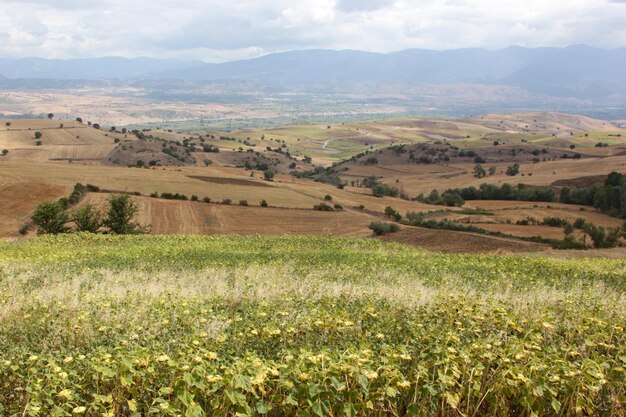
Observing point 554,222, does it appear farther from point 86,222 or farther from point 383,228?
point 86,222

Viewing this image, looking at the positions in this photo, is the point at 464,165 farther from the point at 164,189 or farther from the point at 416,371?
the point at 416,371

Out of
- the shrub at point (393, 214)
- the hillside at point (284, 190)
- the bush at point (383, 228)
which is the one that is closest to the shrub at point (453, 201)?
the hillside at point (284, 190)

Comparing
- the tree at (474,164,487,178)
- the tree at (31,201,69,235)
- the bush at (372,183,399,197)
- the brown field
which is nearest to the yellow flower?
the tree at (31,201,69,235)

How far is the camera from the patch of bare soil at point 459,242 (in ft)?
172

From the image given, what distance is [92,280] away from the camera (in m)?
14.3

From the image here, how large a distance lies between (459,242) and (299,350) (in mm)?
50181

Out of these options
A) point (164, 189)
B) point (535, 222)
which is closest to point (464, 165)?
point (535, 222)

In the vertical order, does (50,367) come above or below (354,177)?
above

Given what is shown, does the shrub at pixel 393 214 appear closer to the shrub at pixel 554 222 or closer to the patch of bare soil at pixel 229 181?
the shrub at pixel 554 222

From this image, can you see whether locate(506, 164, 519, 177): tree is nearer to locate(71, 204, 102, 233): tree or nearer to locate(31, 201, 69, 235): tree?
locate(71, 204, 102, 233): tree

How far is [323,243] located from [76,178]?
60.5 meters

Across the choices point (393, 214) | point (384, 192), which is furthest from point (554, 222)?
point (384, 192)

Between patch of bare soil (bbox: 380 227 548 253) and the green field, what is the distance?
1524 inches

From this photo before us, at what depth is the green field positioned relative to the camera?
609cm
